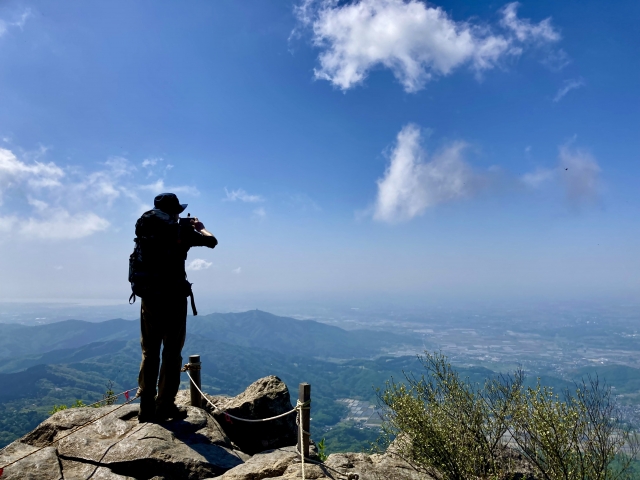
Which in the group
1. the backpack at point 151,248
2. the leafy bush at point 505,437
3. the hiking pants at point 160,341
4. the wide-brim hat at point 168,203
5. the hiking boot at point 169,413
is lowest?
the leafy bush at point 505,437

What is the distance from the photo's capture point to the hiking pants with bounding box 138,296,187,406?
332 inches

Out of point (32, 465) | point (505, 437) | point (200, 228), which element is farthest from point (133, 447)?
point (505, 437)

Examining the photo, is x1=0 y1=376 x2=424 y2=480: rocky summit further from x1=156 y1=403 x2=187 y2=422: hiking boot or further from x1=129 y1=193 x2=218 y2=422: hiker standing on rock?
x1=129 y1=193 x2=218 y2=422: hiker standing on rock

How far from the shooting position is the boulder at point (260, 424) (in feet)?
31.8

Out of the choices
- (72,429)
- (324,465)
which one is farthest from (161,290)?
(324,465)

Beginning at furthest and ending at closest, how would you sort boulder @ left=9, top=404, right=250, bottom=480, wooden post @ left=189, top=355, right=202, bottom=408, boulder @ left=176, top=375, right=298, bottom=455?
1. wooden post @ left=189, top=355, right=202, bottom=408
2. boulder @ left=176, top=375, right=298, bottom=455
3. boulder @ left=9, top=404, right=250, bottom=480

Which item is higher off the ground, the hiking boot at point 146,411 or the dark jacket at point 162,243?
the dark jacket at point 162,243

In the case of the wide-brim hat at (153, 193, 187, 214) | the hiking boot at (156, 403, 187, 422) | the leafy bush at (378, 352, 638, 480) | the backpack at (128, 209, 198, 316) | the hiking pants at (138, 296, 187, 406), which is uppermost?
the wide-brim hat at (153, 193, 187, 214)

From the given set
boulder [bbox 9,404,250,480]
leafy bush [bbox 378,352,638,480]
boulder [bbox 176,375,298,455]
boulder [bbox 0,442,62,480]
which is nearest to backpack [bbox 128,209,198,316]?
boulder [bbox 9,404,250,480]

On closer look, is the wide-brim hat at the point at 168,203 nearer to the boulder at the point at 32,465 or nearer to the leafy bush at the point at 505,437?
the boulder at the point at 32,465

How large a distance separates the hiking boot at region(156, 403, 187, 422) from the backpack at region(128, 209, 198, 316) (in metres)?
2.51

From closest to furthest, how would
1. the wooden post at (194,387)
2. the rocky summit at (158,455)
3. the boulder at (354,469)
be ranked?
the boulder at (354,469) → the rocky summit at (158,455) → the wooden post at (194,387)

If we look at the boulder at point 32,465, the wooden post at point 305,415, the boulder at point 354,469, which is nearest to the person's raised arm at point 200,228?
the wooden post at point 305,415

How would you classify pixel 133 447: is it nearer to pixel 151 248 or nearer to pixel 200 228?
pixel 151 248
